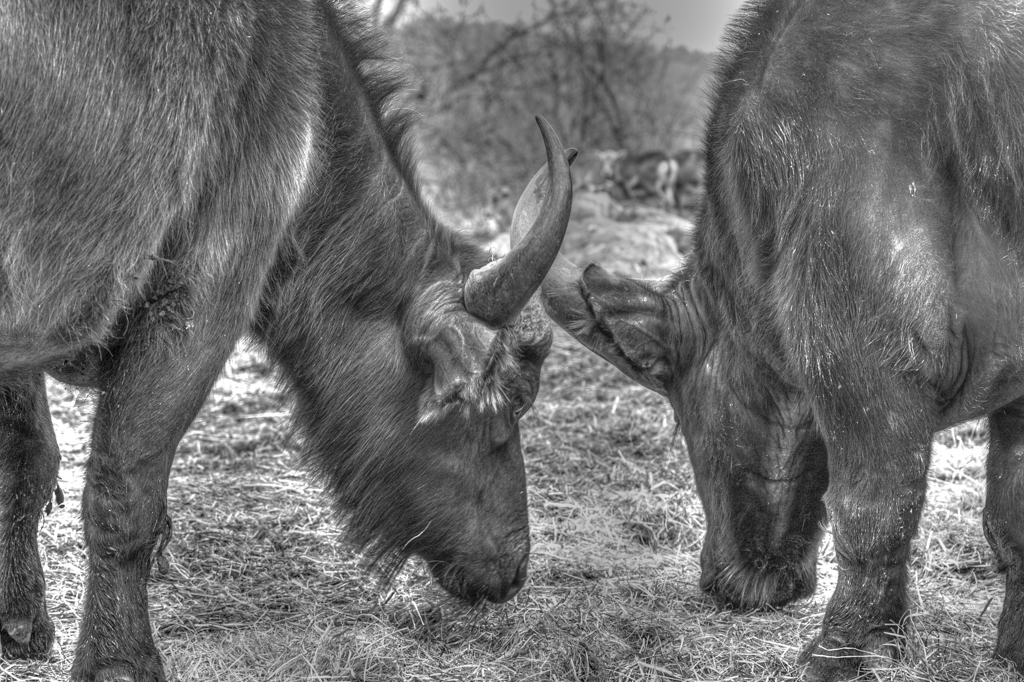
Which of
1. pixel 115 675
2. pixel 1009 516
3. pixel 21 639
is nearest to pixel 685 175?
pixel 1009 516

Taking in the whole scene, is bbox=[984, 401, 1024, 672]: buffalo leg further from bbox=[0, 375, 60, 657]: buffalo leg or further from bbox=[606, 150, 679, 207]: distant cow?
bbox=[606, 150, 679, 207]: distant cow

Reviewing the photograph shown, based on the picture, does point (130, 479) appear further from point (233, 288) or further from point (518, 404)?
point (518, 404)

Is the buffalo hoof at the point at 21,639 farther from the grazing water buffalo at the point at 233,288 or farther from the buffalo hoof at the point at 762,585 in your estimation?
the buffalo hoof at the point at 762,585

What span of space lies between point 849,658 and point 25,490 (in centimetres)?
311

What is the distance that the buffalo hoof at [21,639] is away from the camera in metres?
A: 3.97

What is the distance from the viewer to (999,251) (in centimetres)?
352

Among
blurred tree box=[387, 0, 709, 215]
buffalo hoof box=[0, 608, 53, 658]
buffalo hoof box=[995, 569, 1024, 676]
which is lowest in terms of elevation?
buffalo hoof box=[0, 608, 53, 658]

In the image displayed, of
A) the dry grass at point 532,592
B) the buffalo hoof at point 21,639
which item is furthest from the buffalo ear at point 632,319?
the buffalo hoof at point 21,639

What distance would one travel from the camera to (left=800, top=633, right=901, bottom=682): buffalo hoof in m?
3.77

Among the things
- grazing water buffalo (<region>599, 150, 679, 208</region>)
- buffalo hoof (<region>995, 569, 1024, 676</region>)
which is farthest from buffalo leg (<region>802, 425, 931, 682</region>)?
grazing water buffalo (<region>599, 150, 679, 208</region>)

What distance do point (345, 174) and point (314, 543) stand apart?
1.92 metres

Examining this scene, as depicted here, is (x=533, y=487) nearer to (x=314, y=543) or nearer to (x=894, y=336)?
(x=314, y=543)

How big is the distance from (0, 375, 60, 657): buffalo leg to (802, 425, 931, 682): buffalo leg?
2.88 m

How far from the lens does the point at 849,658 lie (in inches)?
147
